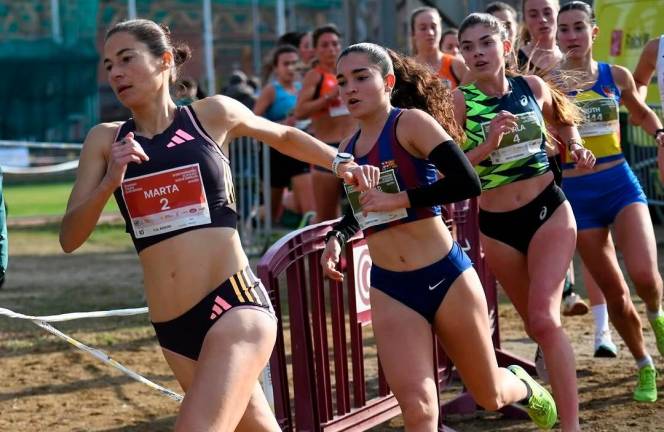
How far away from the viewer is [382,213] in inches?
190

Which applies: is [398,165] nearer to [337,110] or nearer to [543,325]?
[543,325]

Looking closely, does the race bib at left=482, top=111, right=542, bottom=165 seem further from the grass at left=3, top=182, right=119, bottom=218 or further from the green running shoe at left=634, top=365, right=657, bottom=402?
the grass at left=3, top=182, right=119, bottom=218

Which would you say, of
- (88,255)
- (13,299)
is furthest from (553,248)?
(88,255)

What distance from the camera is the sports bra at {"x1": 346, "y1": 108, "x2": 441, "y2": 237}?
4832mm

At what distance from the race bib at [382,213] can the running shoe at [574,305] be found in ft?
13.1

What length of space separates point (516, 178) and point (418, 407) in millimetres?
1659

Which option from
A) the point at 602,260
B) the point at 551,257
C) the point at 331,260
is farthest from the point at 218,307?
the point at 602,260

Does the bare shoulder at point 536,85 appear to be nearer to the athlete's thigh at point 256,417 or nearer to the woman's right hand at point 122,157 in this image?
the athlete's thigh at point 256,417

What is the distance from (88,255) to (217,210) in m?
10.7

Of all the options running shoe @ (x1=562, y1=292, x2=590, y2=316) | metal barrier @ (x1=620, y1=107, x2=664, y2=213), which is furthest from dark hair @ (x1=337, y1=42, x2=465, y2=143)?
metal barrier @ (x1=620, y1=107, x2=664, y2=213)

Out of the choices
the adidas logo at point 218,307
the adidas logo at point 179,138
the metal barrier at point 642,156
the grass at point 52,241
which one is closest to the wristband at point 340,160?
the adidas logo at point 179,138

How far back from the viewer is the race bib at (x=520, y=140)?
19.2 feet

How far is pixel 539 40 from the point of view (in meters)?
7.51

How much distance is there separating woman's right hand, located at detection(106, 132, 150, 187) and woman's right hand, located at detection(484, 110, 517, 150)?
1.96 meters
